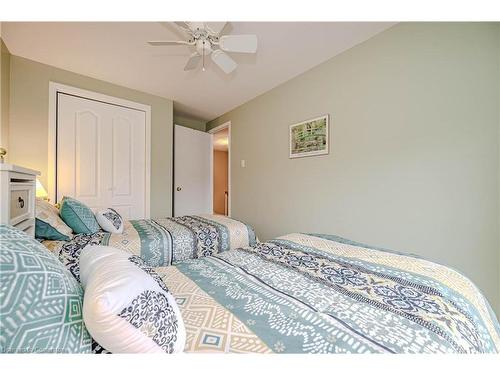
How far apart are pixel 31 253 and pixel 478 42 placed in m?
2.48

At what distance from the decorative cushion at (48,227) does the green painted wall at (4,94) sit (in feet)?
3.97

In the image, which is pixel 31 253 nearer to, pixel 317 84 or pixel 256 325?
pixel 256 325

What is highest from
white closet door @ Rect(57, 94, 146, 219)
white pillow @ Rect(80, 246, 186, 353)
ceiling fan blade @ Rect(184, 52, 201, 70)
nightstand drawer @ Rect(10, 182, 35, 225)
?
Result: ceiling fan blade @ Rect(184, 52, 201, 70)

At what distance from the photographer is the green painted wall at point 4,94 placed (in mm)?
1999

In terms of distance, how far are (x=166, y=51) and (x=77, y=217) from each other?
1727 millimetres

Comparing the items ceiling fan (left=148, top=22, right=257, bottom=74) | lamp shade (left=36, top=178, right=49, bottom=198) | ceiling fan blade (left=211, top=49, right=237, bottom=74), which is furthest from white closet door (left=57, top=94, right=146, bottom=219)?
ceiling fan blade (left=211, top=49, right=237, bottom=74)

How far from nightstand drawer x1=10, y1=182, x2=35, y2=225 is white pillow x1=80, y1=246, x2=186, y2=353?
2.68 ft

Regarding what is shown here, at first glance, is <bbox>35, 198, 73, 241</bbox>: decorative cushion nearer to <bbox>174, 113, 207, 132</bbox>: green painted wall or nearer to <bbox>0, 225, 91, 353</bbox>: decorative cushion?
<bbox>0, 225, 91, 353</bbox>: decorative cushion

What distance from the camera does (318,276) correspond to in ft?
3.21

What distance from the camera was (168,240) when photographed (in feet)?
5.56

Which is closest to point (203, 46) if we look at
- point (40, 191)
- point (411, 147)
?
point (411, 147)

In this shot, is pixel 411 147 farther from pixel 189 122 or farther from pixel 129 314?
pixel 189 122

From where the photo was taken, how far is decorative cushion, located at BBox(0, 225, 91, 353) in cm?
38
